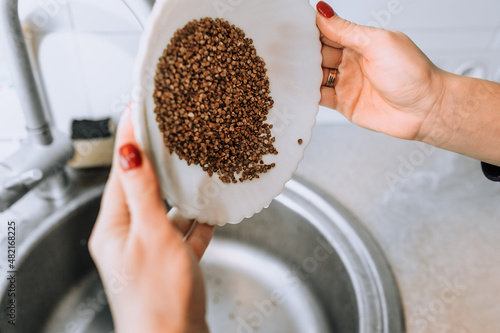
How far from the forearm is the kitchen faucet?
1.95 feet

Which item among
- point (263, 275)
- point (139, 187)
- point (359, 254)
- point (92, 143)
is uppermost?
point (139, 187)

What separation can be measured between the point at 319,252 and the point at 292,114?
34 centimetres

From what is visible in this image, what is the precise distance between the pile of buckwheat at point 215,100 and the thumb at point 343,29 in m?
0.13

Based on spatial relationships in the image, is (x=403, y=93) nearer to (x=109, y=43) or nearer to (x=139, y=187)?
(x=139, y=187)

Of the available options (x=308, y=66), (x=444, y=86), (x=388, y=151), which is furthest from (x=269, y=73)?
(x=388, y=151)

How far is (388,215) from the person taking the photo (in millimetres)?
821

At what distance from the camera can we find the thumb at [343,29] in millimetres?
646

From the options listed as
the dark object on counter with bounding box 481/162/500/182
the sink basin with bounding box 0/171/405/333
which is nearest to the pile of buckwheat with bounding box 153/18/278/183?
the sink basin with bounding box 0/171/405/333

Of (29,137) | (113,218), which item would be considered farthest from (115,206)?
(29,137)

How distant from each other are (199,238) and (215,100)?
26 cm

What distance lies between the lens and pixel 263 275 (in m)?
0.92

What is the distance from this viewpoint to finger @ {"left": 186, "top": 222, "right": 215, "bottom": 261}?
67cm

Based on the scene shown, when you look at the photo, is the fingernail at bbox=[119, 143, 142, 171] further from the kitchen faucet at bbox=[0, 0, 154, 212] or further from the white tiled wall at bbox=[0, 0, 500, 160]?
the white tiled wall at bbox=[0, 0, 500, 160]

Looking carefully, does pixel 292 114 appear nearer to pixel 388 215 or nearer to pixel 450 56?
pixel 388 215
